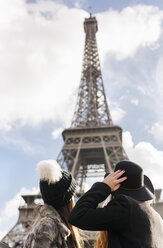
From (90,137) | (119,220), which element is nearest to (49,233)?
(119,220)

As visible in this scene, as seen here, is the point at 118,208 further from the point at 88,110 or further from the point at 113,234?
the point at 88,110

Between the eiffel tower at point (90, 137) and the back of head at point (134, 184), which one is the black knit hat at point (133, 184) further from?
the eiffel tower at point (90, 137)

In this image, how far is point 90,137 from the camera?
1123 inches

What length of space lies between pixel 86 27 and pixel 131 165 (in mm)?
46542

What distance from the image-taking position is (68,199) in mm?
2367

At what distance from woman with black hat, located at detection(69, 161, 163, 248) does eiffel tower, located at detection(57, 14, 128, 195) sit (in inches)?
882

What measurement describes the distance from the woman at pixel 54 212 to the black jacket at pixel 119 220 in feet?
1.54

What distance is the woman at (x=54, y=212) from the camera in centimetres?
207

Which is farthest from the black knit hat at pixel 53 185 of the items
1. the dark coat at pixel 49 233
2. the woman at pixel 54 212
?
the dark coat at pixel 49 233

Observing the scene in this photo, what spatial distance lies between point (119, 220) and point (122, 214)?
0.04 meters

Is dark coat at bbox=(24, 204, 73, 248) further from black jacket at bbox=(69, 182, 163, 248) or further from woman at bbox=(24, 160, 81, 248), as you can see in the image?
black jacket at bbox=(69, 182, 163, 248)

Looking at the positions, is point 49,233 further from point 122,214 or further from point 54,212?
point 122,214

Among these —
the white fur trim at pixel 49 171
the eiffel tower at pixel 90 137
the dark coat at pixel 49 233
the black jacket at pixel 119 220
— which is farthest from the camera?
the eiffel tower at pixel 90 137

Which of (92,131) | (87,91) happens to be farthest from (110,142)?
(87,91)
